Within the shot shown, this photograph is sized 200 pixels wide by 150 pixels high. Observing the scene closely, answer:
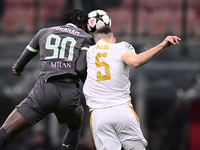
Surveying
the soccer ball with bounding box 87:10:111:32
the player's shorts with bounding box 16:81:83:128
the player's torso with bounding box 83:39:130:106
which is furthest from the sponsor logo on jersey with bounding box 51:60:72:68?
the soccer ball with bounding box 87:10:111:32

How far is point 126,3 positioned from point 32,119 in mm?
7246

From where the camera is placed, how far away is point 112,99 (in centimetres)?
330

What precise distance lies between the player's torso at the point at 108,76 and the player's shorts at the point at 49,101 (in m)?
0.30

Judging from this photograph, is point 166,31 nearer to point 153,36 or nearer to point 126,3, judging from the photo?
point 153,36

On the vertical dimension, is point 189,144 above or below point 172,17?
below

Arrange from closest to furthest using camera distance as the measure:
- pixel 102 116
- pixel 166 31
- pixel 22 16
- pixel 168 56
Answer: pixel 102 116 < pixel 168 56 < pixel 166 31 < pixel 22 16

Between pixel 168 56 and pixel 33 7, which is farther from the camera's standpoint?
pixel 33 7

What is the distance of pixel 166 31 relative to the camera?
376 inches

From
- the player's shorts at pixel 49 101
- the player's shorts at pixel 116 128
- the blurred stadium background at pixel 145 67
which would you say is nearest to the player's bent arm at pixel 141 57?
the player's shorts at pixel 116 128

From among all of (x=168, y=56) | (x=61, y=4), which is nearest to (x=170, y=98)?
(x=168, y=56)

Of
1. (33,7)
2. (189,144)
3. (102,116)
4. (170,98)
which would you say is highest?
(33,7)

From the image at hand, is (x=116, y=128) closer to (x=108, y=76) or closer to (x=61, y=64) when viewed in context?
(x=108, y=76)

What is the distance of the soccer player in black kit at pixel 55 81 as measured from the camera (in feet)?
11.4

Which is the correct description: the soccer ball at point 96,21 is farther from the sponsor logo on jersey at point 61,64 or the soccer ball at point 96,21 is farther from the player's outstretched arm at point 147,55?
the player's outstretched arm at point 147,55
